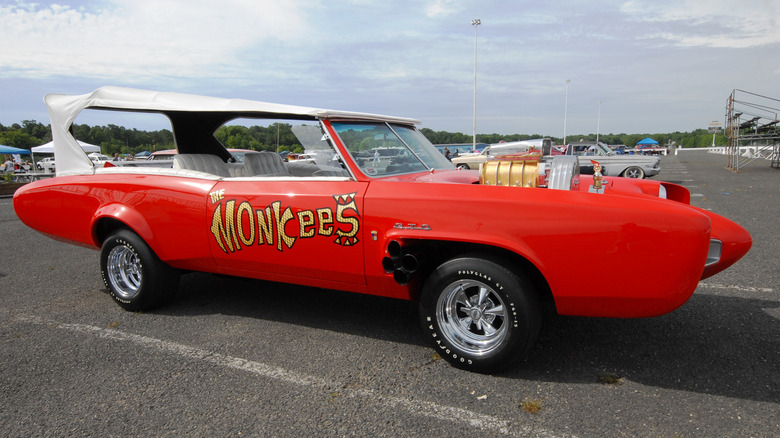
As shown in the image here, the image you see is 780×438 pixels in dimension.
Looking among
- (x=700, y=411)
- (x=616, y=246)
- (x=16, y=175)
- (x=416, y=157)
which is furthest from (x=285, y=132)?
(x=16, y=175)

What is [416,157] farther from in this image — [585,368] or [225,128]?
[225,128]

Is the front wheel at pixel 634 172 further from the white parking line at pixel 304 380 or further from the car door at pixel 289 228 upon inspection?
the white parking line at pixel 304 380

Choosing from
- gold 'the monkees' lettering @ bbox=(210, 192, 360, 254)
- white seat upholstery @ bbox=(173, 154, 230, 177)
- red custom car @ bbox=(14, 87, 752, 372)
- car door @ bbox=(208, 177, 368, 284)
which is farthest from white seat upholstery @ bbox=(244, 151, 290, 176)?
gold 'the monkees' lettering @ bbox=(210, 192, 360, 254)

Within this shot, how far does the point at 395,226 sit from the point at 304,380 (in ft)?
3.54

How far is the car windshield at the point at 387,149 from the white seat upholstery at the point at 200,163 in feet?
5.26

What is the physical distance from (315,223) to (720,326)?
3.02 metres

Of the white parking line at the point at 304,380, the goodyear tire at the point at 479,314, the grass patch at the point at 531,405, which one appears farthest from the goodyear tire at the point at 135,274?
the grass patch at the point at 531,405

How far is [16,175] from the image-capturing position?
19.1 m

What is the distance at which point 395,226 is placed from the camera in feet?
9.45

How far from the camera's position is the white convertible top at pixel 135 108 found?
11.7 ft

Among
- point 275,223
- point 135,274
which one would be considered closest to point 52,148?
point 135,274

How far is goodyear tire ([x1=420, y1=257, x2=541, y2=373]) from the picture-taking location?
2.65m

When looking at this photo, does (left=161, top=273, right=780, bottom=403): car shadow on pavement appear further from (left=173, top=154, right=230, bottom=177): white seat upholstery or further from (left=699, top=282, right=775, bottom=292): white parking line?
(left=173, top=154, right=230, bottom=177): white seat upholstery

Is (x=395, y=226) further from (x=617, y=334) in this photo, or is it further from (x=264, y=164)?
(x=264, y=164)
